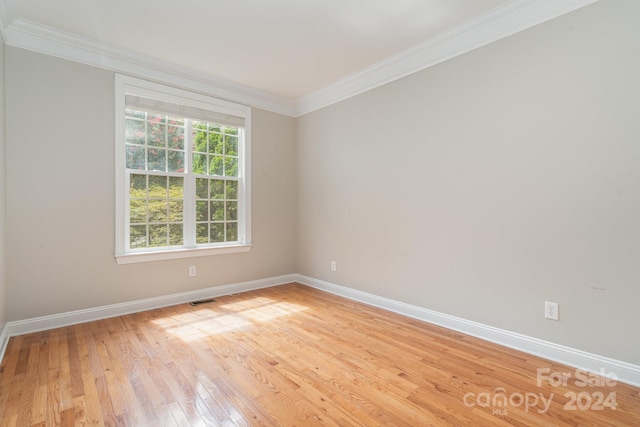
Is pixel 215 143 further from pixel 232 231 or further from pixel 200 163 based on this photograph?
pixel 232 231

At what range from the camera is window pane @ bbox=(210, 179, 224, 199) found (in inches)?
153

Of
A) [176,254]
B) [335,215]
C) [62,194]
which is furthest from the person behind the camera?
[335,215]

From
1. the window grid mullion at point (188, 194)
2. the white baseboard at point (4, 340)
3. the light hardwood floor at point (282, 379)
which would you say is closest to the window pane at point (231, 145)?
the window grid mullion at point (188, 194)

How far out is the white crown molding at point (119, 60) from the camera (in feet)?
8.69

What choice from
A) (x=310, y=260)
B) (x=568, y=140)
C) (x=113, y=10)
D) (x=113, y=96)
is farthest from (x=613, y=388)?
(x=113, y=96)

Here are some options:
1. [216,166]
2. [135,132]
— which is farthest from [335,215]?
[135,132]

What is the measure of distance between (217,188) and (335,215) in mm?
1572

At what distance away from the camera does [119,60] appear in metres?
3.10

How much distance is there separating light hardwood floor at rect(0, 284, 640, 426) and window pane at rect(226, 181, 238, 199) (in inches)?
66.7

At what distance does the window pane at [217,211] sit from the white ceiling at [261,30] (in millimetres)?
1545

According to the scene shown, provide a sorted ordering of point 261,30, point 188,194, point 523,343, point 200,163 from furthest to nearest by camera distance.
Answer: point 200,163
point 188,194
point 261,30
point 523,343

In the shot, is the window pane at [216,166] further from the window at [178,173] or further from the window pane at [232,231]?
the window pane at [232,231]

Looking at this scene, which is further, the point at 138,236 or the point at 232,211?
the point at 232,211

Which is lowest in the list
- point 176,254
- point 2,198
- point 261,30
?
point 176,254
